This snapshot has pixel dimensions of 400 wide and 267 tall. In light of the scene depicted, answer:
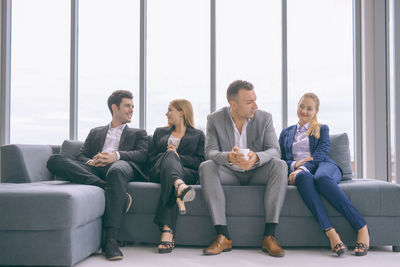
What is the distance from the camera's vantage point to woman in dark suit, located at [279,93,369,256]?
2.34 metres

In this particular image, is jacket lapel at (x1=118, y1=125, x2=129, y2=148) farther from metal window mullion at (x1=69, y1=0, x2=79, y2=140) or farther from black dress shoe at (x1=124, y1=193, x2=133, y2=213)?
metal window mullion at (x1=69, y1=0, x2=79, y2=140)

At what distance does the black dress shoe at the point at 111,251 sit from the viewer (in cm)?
220

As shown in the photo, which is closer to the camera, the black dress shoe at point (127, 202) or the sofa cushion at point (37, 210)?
the sofa cushion at point (37, 210)

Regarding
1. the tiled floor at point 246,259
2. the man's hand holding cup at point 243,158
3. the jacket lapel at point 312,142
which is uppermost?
the jacket lapel at point 312,142

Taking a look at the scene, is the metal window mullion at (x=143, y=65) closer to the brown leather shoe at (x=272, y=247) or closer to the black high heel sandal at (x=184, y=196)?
the black high heel sandal at (x=184, y=196)

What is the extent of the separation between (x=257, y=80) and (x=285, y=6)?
894 millimetres

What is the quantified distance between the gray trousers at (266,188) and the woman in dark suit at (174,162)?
0.52 feet

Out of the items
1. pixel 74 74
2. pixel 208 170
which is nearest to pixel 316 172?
pixel 208 170

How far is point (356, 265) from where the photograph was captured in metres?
2.09

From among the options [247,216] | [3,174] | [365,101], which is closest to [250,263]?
[247,216]

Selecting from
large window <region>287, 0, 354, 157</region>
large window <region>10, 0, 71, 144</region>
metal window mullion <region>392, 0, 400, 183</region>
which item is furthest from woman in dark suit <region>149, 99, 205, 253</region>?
metal window mullion <region>392, 0, 400, 183</region>

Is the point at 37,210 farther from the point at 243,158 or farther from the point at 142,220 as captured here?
the point at 243,158

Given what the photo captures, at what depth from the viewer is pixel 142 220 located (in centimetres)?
258

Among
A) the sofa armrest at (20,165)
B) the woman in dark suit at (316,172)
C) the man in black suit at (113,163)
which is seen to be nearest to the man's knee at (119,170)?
the man in black suit at (113,163)
